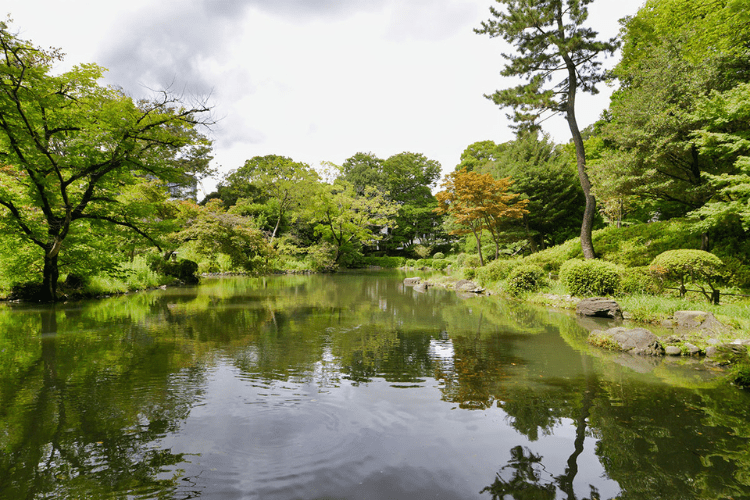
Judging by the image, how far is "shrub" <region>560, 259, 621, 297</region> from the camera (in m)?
9.77

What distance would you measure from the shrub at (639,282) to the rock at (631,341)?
3848 mm

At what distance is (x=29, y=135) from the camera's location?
26.7 feet

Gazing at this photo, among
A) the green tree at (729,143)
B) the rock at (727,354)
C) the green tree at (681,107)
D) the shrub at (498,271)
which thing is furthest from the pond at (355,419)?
the shrub at (498,271)

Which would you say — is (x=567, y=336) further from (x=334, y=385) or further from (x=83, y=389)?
(x=83, y=389)

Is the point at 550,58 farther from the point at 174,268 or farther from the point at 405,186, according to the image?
the point at 405,186

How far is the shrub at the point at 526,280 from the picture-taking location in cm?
1220

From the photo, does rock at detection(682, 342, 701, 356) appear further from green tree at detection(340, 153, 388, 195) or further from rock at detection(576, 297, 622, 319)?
green tree at detection(340, 153, 388, 195)

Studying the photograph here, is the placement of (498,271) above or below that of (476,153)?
below

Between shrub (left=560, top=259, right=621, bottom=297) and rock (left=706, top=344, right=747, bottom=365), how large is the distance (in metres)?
4.88

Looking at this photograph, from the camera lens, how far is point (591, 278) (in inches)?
395

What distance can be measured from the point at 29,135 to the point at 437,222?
109ft

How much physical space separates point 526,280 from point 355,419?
10.6 m

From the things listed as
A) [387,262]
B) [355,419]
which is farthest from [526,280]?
[387,262]

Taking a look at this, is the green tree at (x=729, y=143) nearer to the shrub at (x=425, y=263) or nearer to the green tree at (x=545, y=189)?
the green tree at (x=545, y=189)
